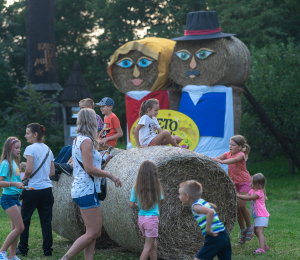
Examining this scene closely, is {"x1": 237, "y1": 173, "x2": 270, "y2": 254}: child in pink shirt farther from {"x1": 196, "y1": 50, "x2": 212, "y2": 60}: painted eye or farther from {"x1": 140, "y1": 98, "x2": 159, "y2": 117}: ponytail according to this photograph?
{"x1": 196, "y1": 50, "x2": 212, "y2": 60}: painted eye

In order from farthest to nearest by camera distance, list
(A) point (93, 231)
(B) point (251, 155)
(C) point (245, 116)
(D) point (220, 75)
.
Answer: (B) point (251, 155) → (C) point (245, 116) → (D) point (220, 75) → (A) point (93, 231)

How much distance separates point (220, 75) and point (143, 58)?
2164mm

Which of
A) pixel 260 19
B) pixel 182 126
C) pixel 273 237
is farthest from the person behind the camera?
pixel 260 19

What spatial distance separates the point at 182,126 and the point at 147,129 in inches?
167

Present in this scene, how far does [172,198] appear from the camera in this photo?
576 centimetres

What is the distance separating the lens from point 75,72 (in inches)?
531

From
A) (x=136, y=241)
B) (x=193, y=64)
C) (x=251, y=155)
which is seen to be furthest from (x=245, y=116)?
(x=136, y=241)

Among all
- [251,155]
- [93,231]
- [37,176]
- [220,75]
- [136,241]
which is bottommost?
[251,155]

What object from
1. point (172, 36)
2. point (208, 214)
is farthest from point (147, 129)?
point (172, 36)

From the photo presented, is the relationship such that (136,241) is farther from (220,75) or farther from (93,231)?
(220,75)

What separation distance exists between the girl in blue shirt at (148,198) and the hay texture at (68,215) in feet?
5.80

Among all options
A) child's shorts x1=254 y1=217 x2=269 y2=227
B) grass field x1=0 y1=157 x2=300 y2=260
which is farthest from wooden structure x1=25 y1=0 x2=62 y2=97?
child's shorts x1=254 y1=217 x2=269 y2=227

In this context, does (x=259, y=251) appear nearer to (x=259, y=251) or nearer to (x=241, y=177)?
(x=259, y=251)

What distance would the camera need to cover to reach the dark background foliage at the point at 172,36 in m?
14.0
